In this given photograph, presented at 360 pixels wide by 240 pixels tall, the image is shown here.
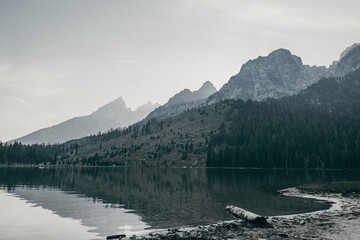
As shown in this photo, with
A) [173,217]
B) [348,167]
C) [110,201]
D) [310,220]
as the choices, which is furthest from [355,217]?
[348,167]

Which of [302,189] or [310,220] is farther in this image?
[302,189]

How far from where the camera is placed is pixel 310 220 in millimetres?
37344

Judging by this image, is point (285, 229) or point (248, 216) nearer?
point (285, 229)

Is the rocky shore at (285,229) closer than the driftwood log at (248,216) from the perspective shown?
Yes

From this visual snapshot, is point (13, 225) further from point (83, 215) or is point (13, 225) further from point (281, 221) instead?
point (281, 221)

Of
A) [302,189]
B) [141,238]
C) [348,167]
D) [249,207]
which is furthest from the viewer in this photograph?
[348,167]

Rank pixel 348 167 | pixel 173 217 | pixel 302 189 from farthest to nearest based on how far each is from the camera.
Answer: pixel 348 167 < pixel 302 189 < pixel 173 217

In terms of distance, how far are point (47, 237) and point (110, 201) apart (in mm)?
28036

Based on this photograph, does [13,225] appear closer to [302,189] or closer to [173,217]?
[173,217]

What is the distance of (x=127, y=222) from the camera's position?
→ 3806cm

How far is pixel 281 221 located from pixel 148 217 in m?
18.8

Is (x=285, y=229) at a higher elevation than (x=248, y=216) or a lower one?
lower

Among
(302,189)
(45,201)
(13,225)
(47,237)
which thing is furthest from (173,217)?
(302,189)

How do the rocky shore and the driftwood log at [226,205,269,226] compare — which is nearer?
the rocky shore
